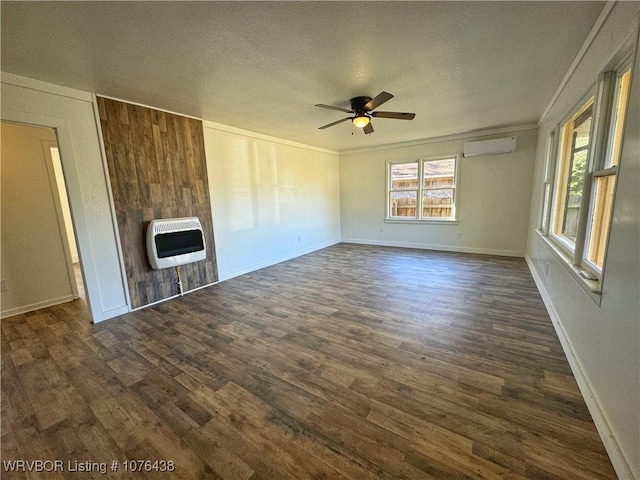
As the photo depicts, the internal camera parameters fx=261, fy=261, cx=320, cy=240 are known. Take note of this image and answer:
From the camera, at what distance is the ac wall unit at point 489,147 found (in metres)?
4.68

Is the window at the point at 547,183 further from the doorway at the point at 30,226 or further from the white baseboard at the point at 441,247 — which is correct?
the doorway at the point at 30,226

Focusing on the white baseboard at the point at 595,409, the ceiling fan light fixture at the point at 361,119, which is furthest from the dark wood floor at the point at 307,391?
the ceiling fan light fixture at the point at 361,119

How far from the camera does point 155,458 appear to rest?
1.35 m

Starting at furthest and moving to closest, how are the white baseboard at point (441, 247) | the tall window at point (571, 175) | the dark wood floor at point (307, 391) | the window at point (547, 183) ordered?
the white baseboard at point (441, 247)
the window at point (547, 183)
the tall window at point (571, 175)
the dark wood floor at point (307, 391)

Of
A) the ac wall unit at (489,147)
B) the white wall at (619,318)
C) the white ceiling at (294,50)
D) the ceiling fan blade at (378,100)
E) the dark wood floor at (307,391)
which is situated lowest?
the dark wood floor at (307,391)

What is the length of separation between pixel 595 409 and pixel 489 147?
4.58m

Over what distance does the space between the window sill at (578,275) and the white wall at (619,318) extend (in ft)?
0.18

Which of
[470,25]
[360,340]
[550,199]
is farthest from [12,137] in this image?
[550,199]

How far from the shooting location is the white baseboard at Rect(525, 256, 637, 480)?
1.18 metres

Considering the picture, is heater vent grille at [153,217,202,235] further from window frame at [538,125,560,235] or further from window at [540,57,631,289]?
window frame at [538,125,560,235]

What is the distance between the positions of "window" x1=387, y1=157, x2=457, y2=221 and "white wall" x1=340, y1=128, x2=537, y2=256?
17 centimetres

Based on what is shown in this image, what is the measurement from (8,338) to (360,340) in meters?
3.47

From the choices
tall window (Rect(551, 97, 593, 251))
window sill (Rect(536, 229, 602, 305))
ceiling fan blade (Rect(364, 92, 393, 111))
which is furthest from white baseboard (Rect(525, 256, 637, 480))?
ceiling fan blade (Rect(364, 92, 393, 111))

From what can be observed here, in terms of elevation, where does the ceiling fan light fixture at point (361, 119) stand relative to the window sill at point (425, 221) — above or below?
above
